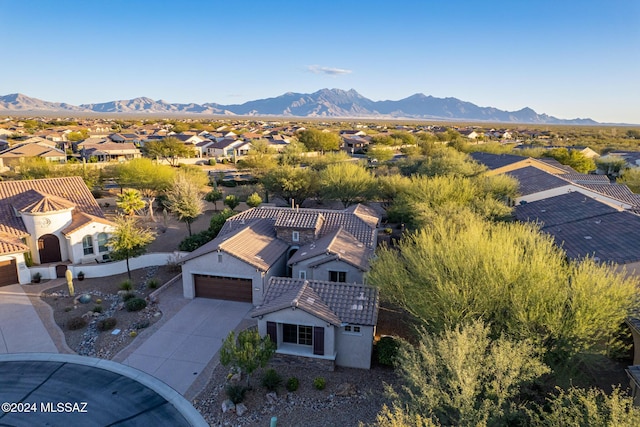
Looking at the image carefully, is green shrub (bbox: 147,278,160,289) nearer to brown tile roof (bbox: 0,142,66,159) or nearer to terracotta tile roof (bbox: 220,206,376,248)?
terracotta tile roof (bbox: 220,206,376,248)

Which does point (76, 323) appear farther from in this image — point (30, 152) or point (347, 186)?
point (30, 152)

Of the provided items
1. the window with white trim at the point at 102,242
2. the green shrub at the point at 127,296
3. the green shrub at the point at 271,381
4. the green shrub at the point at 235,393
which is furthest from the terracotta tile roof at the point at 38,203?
the green shrub at the point at 271,381

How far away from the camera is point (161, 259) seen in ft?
102

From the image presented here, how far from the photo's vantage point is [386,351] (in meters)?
18.5

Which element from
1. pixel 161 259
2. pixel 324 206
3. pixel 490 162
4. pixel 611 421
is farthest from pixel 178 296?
pixel 490 162

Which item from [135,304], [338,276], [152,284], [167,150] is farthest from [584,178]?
[167,150]

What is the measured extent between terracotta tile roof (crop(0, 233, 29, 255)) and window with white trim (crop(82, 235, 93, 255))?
3538 mm

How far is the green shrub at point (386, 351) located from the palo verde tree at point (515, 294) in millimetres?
1989

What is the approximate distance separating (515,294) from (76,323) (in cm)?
2158

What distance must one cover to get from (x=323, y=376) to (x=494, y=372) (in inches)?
317

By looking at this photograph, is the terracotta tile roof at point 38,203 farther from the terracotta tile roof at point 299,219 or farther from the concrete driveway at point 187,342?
the terracotta tile roof at point 299,219

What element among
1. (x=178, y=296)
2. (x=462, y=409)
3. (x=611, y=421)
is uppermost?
(x=611, y=421)

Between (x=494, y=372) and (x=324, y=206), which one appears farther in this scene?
(x=324, y=206)

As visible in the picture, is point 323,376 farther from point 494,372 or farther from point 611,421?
point 611,421
